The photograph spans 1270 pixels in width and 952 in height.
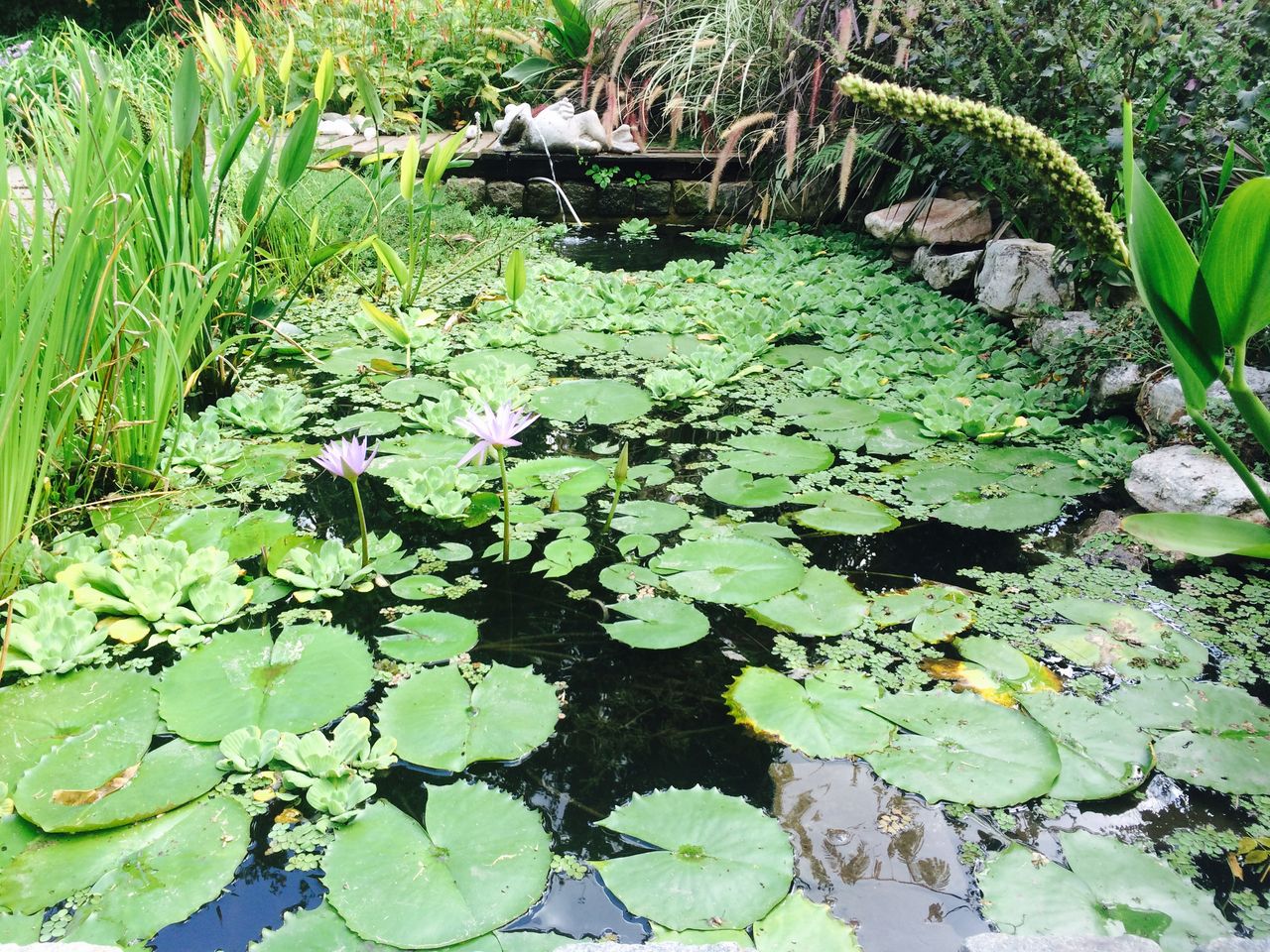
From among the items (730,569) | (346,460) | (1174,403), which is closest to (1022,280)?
(1174,403)

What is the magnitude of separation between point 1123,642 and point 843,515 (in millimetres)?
596

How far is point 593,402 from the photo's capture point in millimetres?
A: 2477

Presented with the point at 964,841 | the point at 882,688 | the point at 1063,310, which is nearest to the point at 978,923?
the point at 964,841

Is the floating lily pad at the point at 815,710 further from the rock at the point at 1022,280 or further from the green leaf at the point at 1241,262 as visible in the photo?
the rock at the point at 1022,280

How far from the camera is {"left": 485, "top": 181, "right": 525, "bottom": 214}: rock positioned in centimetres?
510

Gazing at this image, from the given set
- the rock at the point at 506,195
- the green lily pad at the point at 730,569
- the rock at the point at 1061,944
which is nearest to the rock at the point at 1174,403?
the green lily pad at the point at 730,569

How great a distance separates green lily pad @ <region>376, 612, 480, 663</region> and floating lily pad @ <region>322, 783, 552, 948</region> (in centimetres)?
31

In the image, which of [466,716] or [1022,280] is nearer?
[466,716]

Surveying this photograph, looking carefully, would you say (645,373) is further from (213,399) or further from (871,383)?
(213,399)

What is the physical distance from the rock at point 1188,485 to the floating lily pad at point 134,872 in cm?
184

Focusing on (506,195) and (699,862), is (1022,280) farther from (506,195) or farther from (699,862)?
(506,195)

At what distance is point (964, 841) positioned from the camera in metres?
1.18

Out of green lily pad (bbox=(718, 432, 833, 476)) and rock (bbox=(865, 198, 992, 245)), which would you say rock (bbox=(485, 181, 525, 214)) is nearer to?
rock (bbox=(865, 198, 992, 245))

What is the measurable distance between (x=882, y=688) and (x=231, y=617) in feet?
3.72
